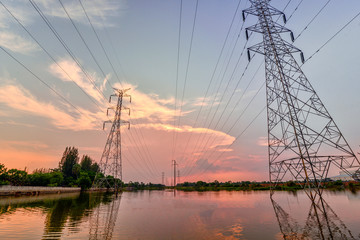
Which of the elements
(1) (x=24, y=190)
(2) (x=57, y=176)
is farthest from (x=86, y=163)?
(1) (x=24, y=190)

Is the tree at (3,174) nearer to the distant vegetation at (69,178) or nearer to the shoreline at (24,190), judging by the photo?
the distant vegetation at (69,178)

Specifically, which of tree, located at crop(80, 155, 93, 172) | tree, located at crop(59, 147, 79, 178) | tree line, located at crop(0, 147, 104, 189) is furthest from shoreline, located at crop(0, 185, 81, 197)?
tree, located at crop(80, 155, 93, 172)

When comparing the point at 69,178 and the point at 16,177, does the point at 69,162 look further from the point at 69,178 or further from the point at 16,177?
the point at 16,177

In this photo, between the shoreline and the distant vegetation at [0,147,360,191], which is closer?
the shoreline

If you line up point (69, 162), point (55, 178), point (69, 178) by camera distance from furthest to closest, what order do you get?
point (69, 162)
point (69, 178)
point (55, 178)

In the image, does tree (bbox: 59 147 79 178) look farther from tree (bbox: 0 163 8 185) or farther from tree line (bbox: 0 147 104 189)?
tree (bbox: 0 163 8 185)

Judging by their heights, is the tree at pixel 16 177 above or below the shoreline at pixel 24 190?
above

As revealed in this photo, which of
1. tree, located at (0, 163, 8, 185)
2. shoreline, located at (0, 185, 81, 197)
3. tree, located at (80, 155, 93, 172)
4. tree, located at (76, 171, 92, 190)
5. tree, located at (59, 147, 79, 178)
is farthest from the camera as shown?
tree, located at (80, 155, 93, 172)

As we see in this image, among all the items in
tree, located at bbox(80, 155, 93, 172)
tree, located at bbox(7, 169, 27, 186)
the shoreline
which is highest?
tree, located at bbox(80, 155, 93, 172)

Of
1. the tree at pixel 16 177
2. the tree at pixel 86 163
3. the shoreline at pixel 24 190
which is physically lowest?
the shoreline at pixel 24 190

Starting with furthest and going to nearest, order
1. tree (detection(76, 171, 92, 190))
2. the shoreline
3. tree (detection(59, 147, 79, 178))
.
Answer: tree (detection(59, 147, 79, 178)), tree (detection(76, 171, 92, 190)), the shoreline

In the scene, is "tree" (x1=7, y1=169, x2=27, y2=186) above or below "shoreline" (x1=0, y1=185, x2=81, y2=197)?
above

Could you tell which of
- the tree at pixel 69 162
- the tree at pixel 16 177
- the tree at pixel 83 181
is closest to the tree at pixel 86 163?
the tree at pixel 69 162

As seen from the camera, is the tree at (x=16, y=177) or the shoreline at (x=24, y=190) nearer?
the shoreline at (x=24, y=190)
